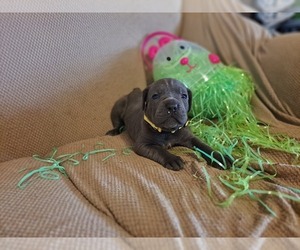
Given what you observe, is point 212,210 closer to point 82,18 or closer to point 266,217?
point 266,217

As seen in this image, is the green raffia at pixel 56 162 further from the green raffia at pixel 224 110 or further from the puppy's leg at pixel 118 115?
the green raffia at pixel 224 110

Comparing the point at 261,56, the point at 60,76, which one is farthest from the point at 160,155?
the point at 261,56

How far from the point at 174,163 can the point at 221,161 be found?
0.46 feet

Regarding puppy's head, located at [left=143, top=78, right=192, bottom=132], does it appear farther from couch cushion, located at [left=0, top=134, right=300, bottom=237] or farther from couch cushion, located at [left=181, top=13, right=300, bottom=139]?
couch cushion, located at [left=181, top=13, right=300, bottom=139]

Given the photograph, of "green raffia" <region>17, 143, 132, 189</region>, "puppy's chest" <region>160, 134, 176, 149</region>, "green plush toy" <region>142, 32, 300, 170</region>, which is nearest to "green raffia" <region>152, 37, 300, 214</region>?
"green plush toy" <region>142, 32, 300, 170</region>

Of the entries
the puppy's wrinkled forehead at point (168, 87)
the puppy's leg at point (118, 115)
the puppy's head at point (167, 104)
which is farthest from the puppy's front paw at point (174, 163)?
the puppy's leg at point (118, 115)

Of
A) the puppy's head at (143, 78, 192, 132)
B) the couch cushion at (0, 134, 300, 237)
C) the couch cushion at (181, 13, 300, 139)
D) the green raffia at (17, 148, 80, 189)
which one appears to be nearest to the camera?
the couch cushion at (0, 134, 300, 237)

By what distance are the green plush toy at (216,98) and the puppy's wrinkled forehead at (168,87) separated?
7.2 inches

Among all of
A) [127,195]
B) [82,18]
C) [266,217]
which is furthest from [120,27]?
[266,217]

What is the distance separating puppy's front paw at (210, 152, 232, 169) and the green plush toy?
0.02 metres

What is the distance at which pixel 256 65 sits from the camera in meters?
1.45

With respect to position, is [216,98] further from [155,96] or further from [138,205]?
[138,205]

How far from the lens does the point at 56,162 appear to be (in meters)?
1.06

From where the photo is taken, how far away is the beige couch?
2.52 feet
